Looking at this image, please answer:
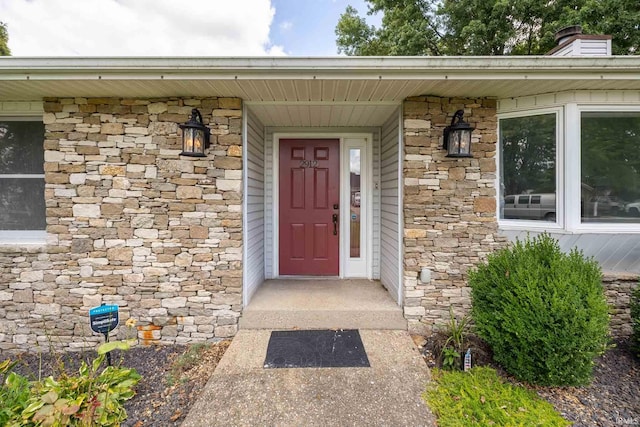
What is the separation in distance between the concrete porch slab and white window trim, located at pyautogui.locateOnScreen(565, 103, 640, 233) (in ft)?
5.97

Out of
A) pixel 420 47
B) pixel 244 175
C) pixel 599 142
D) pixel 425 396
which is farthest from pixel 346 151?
pixel 420 47

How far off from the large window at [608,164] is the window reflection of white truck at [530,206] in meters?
0.25

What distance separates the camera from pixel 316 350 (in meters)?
2.52

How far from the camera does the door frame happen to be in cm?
386

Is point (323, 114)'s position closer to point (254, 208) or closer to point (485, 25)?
point (254, 208)

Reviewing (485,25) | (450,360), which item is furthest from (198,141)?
(485,25)

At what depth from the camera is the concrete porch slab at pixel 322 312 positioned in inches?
113

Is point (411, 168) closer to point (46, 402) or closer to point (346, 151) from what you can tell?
point (346, 151)

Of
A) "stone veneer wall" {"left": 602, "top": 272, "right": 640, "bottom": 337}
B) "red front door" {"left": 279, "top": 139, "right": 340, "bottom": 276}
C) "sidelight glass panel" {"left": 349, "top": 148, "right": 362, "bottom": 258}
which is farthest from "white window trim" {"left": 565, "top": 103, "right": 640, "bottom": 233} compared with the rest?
"red front door" {"left": 279, "top": 139, "right": 340, "bottom": 276}

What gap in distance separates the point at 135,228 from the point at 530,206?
386 centimetres

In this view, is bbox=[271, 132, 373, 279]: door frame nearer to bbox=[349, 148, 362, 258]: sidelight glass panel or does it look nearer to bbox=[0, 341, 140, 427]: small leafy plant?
bbox=[349, 148, 362, 258]: sidelight glass panel

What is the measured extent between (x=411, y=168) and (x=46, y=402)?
326 centimetres

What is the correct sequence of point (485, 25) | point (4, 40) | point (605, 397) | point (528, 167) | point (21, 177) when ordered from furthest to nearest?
point (485, 25), point (4, 40), point (21, 177), point (528, 167), point (605, 397)

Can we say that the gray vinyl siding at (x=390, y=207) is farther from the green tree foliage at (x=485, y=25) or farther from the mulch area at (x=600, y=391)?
the green tree foliage at (x=485, y=25)
